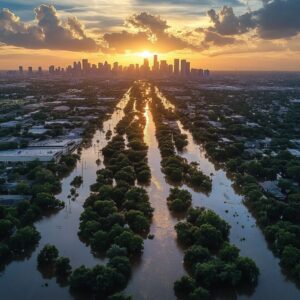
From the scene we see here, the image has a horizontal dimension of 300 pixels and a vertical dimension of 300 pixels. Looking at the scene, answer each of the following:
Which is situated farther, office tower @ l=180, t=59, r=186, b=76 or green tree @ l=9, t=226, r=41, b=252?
office tower @ l=180, t=59, r=186, b=76

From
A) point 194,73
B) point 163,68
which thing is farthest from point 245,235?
point 163,68

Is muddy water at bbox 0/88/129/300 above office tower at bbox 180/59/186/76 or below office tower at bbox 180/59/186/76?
above

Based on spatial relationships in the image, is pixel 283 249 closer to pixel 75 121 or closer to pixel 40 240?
pixel 40 240

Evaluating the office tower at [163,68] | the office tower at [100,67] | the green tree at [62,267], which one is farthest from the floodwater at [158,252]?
the office tower at [163,68]

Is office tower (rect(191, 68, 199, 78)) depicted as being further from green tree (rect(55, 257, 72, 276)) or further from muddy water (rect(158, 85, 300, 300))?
green tree (rect(55, 257, 72, 276))

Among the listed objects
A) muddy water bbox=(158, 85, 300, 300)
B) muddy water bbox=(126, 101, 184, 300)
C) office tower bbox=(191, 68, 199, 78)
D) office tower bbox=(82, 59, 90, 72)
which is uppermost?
muddy water bbox=(126, 101, 184, 300)

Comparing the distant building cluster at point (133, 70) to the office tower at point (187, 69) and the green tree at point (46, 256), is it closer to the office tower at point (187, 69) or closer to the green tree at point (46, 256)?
the office tower at point (187, 69)

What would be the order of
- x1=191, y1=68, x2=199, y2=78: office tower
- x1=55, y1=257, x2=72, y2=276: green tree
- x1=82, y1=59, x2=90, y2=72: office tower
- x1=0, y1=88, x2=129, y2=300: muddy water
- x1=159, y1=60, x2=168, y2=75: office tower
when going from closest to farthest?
x1=0, y1=88, x2=129, y2=300: muddy water
x1=55, y1=257, x2=72, y2=276: green tree
x1=191, y1=68, x2=199, y2=78: office tower
x1=82, y1=59, x2=90, y2=72: office tower
x1=159, y1=60, x2=168, y2=75: office tower

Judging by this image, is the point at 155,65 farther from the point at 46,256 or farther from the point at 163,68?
the point at 46,256

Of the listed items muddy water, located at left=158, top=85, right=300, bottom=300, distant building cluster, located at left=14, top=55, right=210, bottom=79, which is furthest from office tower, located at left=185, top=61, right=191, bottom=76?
muddy water, located at left=158, top=85, right=300, bottom=300
